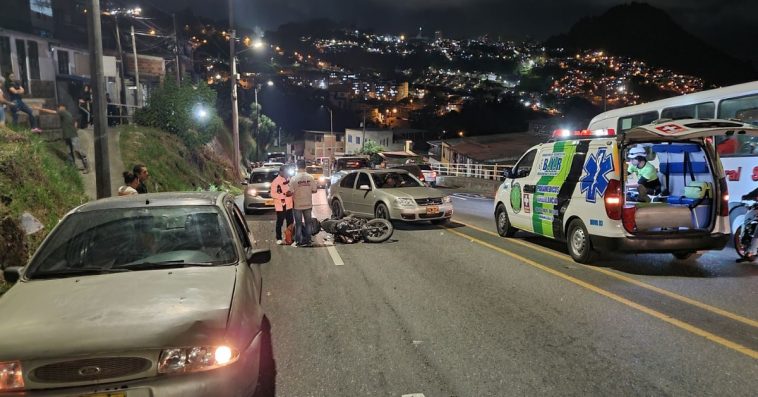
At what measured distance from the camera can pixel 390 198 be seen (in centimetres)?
1268

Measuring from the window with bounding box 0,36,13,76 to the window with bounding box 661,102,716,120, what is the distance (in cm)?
2530

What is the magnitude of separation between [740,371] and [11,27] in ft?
94.0

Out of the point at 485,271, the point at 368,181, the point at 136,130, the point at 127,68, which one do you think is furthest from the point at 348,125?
the point at 485,271

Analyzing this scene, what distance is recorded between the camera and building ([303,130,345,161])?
8412 centimetres

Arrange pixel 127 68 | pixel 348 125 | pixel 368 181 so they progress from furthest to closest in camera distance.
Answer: pixel 348 125
pixel 127 68
pixel 368 181

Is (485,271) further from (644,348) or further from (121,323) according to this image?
(121,323)

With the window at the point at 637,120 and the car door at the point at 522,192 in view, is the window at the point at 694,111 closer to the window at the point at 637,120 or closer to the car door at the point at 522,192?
the window at the point at 637,120

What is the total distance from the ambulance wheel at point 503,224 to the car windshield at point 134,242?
25.9 ft

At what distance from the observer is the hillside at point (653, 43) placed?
14300cm

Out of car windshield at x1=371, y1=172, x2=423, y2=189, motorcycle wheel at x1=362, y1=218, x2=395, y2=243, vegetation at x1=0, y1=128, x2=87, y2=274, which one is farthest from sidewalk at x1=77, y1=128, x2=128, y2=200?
motorcycle wheel at x1=362, y1=218, x2=395, y2=243

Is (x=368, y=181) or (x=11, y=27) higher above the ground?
(x=11, y=27)

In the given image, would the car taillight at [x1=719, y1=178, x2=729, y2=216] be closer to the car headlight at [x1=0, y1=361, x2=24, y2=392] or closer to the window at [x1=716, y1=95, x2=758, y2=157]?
the window at [x1=716, y1=95, x2=758, y2=157]

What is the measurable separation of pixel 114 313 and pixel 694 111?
1314 cm

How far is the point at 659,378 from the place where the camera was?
13.3ft
